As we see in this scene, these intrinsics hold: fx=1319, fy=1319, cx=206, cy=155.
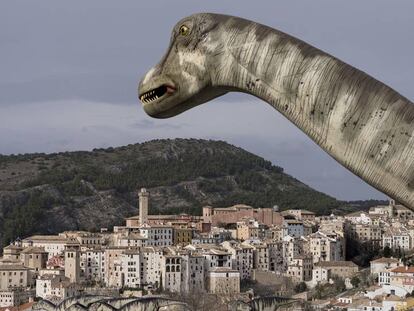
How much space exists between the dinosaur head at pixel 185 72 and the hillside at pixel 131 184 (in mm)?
86108

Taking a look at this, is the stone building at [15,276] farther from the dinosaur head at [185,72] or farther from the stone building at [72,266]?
the dinosaur head at [185,72]

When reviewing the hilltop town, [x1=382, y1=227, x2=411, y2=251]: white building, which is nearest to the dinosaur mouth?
the hilltop town

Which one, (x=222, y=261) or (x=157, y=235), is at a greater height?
(x=157, y=235)

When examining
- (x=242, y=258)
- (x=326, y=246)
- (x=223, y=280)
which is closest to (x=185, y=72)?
(x=223, y=280)

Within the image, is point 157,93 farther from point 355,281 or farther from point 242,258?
point 242,258

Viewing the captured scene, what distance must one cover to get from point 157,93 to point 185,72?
0.11m

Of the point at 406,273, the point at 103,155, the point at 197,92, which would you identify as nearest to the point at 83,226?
the point at 103,155

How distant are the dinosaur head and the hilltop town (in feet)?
157

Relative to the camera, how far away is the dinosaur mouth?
8.67 feet

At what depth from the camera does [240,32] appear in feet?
8.13

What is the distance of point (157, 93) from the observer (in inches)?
105

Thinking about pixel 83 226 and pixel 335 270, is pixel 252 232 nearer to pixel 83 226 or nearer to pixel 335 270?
pixel 335 270

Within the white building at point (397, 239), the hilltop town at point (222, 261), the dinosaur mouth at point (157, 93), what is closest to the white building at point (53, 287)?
the hilltop town at point (222, 261)

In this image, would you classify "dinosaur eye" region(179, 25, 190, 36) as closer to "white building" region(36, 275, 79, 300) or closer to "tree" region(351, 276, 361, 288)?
"white building" region(36, 275, 79, 300)
